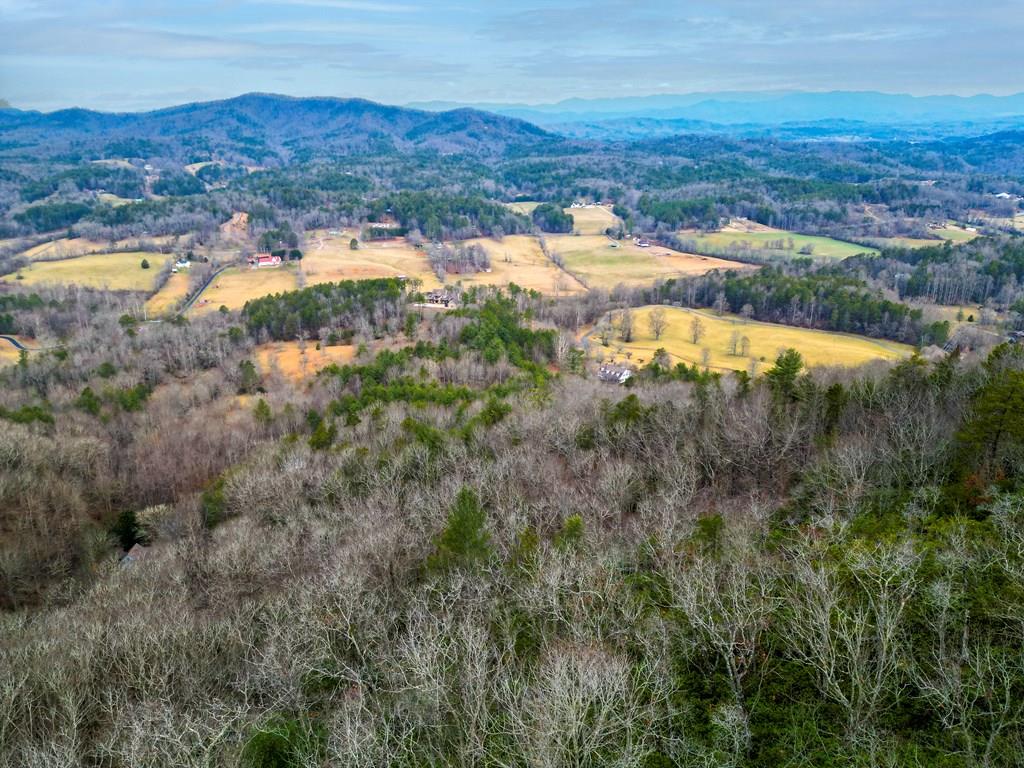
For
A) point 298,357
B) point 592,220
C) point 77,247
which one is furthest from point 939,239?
point 77,247

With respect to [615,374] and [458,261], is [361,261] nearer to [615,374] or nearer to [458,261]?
[458,261]

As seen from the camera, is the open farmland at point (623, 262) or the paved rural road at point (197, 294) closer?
the paved rural road at point (197, 294)

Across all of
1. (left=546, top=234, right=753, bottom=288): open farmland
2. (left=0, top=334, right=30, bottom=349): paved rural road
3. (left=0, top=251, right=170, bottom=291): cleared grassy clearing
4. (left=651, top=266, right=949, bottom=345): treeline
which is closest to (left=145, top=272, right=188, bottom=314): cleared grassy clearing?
(left=0, top=251, right=170, bottom=291): cleared grassy clearing

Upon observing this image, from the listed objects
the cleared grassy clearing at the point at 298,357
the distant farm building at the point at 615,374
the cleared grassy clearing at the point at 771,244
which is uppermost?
the cleared grassy clearing at the point at 771,244

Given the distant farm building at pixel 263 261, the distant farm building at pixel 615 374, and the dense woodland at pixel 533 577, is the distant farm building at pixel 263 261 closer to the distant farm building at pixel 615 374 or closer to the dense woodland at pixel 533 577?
the dense woodland at pixel 533 577

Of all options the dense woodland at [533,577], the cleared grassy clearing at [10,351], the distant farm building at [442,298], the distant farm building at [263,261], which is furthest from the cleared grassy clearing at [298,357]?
the distant farm building at [263,261]

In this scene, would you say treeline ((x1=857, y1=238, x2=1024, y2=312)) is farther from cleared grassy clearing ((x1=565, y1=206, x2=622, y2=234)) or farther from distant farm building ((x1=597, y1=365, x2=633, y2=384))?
cleared grassy clearing ((x1=565, y1=206, x2=622, y2=234))

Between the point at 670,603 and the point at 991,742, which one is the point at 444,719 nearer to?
the point at 670,603
